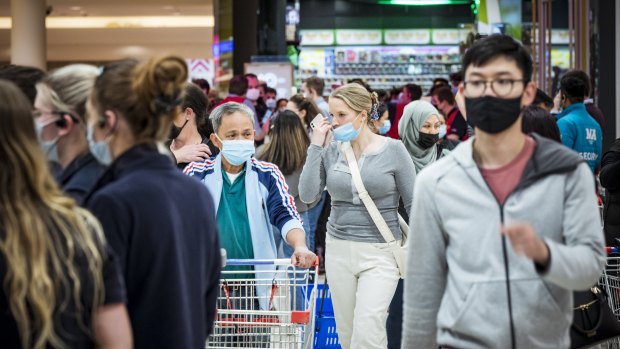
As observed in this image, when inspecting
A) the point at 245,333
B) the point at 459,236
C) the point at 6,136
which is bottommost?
the point at 245,333

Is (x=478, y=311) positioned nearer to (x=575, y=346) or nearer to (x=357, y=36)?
(x=575, y=346)

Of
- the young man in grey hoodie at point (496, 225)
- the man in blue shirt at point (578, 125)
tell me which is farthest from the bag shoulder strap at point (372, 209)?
the man in blue shirt at point (578, 125)

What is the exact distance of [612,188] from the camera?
618 centimetres

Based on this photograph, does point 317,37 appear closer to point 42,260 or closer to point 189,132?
point 189,132

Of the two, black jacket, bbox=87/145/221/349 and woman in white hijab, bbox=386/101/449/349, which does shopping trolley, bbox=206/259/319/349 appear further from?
woman in white hijab, bbox=386/101/449/349

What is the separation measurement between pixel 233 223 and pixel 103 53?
88.9 feet

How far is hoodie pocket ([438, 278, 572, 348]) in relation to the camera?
10.1 feet

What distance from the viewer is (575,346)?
3.78 metres

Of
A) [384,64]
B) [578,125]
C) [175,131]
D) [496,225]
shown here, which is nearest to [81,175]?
[496,225]

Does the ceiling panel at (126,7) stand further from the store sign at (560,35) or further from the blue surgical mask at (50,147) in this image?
the blue surgical mask at (50,147)

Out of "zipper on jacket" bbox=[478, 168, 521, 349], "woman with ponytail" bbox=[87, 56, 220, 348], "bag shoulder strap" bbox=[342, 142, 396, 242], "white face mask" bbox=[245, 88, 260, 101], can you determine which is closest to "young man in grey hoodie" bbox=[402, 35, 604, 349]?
"zipper on jacket" bbox=[478, 168, 521, 349]

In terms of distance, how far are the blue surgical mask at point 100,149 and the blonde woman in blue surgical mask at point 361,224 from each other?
279 cm

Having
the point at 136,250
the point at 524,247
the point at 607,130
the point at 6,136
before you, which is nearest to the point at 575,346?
the point at 524,247

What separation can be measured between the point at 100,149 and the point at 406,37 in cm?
2764
